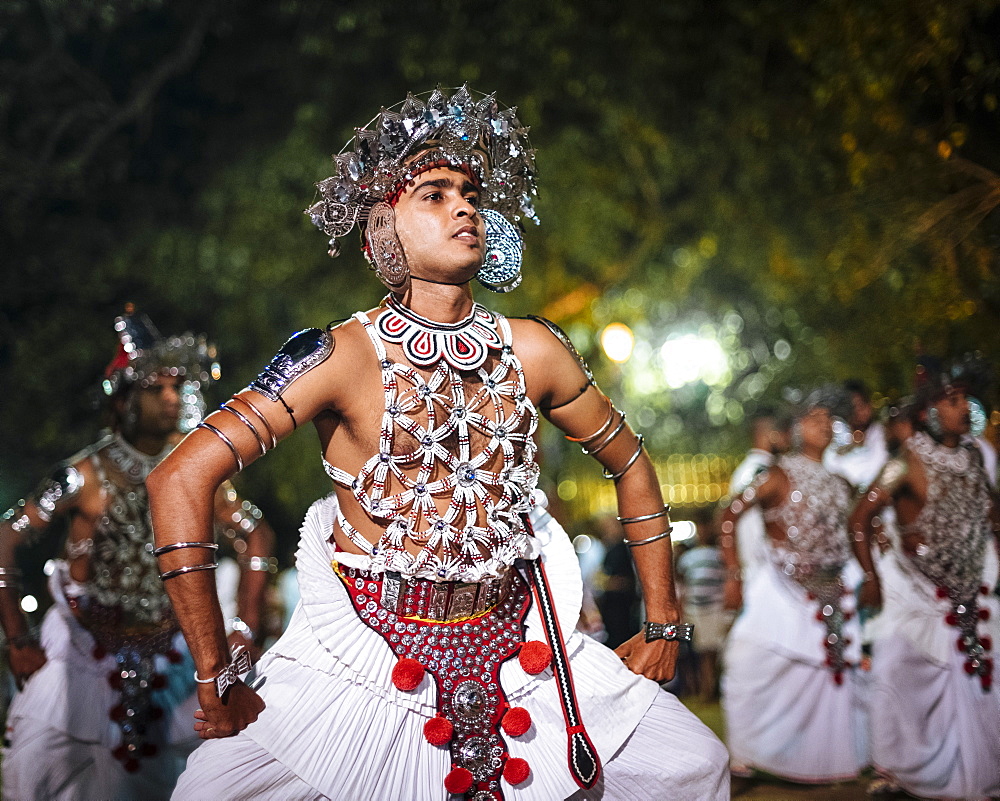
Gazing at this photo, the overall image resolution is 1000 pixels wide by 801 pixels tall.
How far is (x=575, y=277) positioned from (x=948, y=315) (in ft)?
16.4

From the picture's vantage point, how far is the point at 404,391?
2463mm

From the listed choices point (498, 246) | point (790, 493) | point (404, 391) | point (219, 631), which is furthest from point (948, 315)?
point (219, 631)

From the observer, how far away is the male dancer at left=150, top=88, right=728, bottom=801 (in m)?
2.24

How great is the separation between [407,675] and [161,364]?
251cm

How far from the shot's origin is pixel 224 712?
2.20 meters

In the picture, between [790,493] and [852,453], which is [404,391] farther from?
[852,453]

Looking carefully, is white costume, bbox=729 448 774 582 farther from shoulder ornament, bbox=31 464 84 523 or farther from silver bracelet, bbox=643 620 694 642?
shoulder ornament, bbox=31 464 84 523

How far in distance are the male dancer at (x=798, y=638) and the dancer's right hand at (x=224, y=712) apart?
12.9 feet

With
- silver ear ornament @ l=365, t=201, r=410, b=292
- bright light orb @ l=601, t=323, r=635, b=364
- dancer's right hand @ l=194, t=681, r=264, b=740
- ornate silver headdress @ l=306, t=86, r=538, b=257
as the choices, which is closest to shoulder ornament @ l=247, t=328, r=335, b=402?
silver ear ornament @ l=365, t=201, r=410, b=292

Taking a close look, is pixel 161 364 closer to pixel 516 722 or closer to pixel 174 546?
pixel 174 546

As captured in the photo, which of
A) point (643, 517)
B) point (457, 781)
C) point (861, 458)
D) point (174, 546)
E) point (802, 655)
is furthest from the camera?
point (861, 458)

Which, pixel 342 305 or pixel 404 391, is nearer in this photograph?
pixel 404 391

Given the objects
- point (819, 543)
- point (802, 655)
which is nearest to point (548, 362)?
point (819, 543)

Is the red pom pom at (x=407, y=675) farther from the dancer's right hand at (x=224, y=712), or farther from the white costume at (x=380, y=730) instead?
the dancer's right hand at (x=224, y=712)
